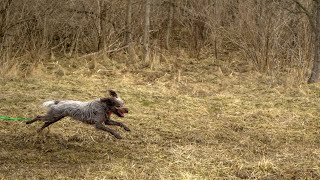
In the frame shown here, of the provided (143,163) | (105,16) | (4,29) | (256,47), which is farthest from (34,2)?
(143,163)

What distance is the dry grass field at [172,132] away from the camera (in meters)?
4.55

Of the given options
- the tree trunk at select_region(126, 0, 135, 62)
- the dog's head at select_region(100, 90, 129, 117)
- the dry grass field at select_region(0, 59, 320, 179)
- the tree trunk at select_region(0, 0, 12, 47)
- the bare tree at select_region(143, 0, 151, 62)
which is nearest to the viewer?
the dry grass field at select_region(0, 59, 320, 179)

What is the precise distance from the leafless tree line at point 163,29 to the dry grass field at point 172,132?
5.46ft

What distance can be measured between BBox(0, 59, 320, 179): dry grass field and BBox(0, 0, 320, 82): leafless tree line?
65.5 inches

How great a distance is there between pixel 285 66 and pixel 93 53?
16.2 ft

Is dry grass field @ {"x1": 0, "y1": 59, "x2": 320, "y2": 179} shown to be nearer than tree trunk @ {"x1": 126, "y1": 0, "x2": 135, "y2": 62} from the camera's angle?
Yes

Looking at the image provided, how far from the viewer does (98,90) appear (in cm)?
853

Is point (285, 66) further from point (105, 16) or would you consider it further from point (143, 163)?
point (143, 163)

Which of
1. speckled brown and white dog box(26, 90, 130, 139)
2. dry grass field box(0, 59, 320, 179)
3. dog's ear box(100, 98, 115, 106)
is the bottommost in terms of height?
dry grass field box(0, 59, 320, 179)

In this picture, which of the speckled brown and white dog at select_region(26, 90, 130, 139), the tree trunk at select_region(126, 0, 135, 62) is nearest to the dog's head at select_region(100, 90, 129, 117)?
the speckled brown and white dog at select_region(26, 90, 130, 139)

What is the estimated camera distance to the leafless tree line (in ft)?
37.1

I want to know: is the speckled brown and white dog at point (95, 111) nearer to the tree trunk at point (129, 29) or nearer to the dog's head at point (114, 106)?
the dog's head at point (114, 106)

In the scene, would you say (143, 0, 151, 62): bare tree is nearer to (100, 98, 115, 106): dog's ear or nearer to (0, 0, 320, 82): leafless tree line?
(0, 0, 320, 82): leafless tree line

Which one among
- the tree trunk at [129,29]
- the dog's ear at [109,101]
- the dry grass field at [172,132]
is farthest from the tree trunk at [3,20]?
the dog's ear at [109,101]
